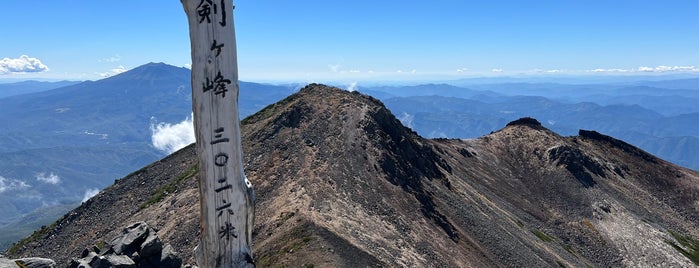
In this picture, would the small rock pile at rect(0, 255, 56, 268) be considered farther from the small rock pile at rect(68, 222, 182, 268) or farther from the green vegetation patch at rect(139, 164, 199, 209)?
the green vegetation patch at rect(139, 164, 199, 209)

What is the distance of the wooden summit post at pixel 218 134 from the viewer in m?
12.0

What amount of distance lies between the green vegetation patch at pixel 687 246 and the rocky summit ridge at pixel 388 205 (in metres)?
0.36

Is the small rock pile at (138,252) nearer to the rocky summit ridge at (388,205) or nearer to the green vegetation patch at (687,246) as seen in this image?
the rocky summit ridge at (388,205)

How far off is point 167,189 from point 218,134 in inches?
1834

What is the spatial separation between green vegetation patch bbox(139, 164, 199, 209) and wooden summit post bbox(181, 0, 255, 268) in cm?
4193

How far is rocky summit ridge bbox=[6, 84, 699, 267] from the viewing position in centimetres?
3834

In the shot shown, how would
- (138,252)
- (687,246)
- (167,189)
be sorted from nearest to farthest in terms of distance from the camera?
(138,252)
(167,189)
(687,246)

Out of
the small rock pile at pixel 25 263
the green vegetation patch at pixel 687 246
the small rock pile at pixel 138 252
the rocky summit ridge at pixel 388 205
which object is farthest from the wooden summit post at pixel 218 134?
the green vegetation patch at pixel 687 246

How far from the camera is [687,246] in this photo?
8062 cm

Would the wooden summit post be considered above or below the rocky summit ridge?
above

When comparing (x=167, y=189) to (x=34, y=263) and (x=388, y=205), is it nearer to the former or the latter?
(x=388, y=205)

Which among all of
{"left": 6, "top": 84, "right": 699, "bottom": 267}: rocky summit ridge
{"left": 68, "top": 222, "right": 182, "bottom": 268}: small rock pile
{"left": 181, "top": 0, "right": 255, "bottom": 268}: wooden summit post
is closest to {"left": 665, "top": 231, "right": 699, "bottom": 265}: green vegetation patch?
{"left": 6, "top": 84, "right": 699, "bottom": 267}: rocky summit ridge

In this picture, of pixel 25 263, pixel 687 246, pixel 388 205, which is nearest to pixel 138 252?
pixel 25 263

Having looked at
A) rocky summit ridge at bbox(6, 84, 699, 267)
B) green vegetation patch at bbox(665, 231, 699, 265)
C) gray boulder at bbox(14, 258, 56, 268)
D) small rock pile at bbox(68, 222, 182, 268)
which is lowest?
green vegetation patch at bbox(665, 231, 699, 265)
